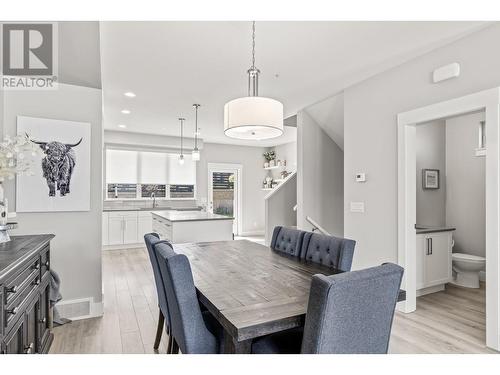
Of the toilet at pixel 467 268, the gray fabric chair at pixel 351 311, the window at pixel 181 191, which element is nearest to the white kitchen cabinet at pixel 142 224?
the window at pixel 181 191

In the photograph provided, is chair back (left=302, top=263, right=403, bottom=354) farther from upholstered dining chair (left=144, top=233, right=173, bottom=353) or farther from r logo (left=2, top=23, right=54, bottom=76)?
r logo (left=2, top=23, right=54, bottom=76)

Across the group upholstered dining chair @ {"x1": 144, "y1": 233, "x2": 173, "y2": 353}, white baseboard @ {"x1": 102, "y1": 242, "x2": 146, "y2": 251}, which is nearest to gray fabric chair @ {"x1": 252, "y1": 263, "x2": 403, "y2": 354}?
upholstered dining chair @ {"x1": 144, "y1": 233, "x2": 173, "y2": 353}

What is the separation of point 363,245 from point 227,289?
252 cm

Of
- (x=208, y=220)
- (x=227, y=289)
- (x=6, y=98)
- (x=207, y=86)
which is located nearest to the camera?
(x=227, y=289)

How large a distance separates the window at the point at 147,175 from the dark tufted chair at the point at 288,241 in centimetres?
523

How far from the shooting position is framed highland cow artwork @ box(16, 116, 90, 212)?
9.08 feet

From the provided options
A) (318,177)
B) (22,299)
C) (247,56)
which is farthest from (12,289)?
(318,177)

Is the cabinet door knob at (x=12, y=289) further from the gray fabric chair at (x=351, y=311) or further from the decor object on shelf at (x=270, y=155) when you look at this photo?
the decor object on shelf at (x=270, y=155)

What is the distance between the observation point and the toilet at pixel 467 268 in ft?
12.4

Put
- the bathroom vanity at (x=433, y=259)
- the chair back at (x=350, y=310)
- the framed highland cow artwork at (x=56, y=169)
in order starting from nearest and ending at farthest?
1. the chair back at (x=350, y=310)
2. the framed highland cow artwork at (x=56, y=169)
3. the bathroom vanity at (x=433, y=259)

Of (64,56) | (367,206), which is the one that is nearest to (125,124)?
(64,56)

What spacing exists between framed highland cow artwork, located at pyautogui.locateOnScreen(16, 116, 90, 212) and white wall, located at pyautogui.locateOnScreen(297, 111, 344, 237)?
316cm
